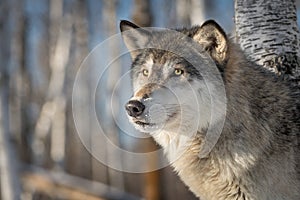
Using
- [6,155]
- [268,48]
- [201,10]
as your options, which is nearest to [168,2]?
[201,10]

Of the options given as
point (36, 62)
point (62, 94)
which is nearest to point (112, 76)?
point (62, 94)

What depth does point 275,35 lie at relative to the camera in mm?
4332

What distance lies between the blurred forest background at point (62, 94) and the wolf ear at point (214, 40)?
5.69 m

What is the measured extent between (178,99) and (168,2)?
14.8 metres

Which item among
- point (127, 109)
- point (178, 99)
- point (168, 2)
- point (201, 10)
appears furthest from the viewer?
point (168, 2)

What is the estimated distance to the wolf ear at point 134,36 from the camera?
4293mm

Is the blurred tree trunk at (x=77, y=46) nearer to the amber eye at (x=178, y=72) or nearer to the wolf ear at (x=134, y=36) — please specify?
the wolf ear at (x=134, y=36)

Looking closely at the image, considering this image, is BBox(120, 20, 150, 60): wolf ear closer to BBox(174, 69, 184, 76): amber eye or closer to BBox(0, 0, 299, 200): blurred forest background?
BBox(174, 69, 184, 76): amber eye

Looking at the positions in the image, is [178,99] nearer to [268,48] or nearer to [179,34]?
[179,34]

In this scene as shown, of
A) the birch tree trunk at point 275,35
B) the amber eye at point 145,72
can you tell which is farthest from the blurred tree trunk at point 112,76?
the amber eye at point 145,72

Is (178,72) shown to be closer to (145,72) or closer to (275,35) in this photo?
(145,72)

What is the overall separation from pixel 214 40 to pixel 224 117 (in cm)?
55

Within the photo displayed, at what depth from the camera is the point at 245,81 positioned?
12.8 ft

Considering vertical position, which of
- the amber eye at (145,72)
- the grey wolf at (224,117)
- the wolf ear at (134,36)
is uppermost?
the wolf ear at (134,36)
